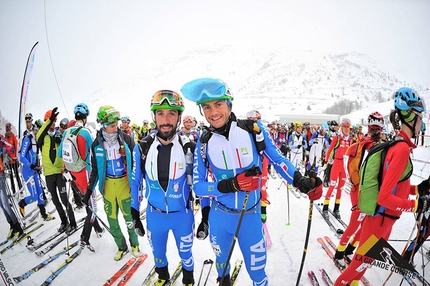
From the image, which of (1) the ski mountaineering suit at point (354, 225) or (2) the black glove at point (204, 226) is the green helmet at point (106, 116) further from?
(1) the ski mountaineering suit at point (354, 225)

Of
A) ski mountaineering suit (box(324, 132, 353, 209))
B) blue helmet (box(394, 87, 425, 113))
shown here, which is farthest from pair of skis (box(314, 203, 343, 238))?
blue helmet (box(394, 87, 425, 113))

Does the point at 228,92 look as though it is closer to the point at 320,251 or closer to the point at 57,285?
the point at 320,251

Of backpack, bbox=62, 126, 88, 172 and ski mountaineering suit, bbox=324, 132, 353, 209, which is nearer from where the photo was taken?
backpack, bbox=62, 126, 88, 172

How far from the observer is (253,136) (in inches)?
101

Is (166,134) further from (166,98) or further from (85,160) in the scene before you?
(85,160)

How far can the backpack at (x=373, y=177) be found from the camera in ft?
8.58

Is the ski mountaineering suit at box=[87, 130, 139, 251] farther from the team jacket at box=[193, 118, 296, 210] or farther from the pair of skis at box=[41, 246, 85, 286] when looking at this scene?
the team jacket at box=[193, 118, 296, 210]

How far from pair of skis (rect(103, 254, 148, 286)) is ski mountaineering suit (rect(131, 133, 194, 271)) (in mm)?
1347

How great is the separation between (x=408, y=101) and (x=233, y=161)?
88.0 inches

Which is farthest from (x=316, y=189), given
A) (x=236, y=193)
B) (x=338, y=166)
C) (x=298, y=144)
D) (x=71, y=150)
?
(x=298, y=144)

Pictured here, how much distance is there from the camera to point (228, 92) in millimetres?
2551

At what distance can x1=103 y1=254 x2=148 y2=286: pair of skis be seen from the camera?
12.6ft

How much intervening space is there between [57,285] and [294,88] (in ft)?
411

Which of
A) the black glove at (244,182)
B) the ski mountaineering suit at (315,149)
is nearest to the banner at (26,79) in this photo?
the black glove at (244,182)
